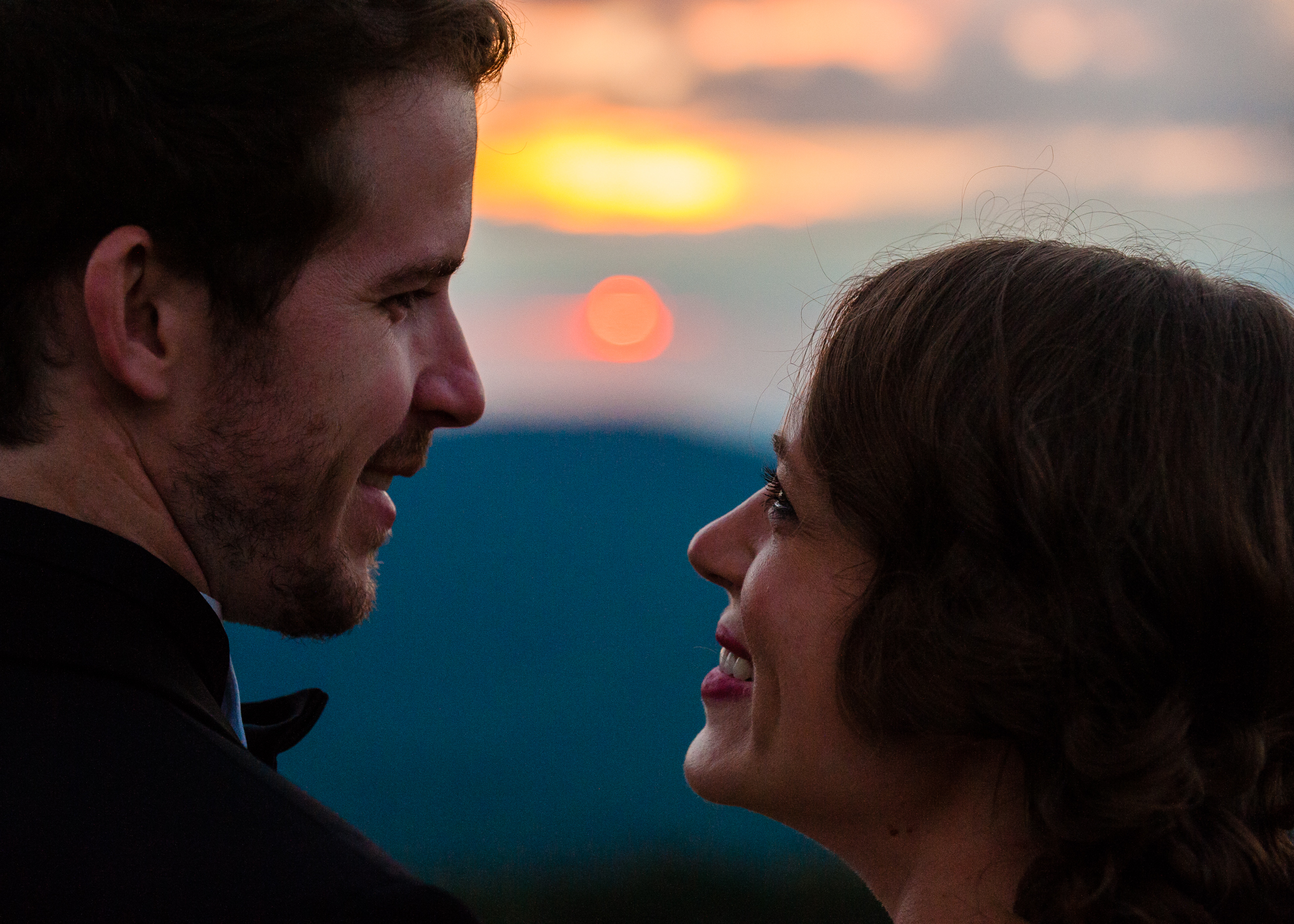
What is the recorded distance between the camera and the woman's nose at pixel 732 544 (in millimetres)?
1807

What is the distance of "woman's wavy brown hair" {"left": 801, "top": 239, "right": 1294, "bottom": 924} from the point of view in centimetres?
144

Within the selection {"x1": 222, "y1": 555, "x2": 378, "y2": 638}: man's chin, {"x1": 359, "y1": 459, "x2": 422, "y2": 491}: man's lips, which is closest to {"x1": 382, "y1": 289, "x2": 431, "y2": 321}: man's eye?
{"x1": 359, "y1": 459, "x2": 422, "y2": 491}: man's lips

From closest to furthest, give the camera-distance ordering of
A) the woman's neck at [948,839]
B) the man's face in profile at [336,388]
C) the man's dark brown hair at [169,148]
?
the woman's neck at [948,839], the man's dark brown hair at [169,148], the man's face in profile at [336,388]

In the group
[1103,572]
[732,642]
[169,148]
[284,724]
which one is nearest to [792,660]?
[732,642]

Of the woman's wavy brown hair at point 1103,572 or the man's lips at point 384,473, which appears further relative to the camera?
the man's lips at point 384,473

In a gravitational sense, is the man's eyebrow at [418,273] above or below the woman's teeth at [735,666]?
above

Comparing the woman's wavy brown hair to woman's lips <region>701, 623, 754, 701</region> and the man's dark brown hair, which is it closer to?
woman's lips <region>701, 623, 754, 701</region>

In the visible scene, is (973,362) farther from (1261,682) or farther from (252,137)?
(252,137)

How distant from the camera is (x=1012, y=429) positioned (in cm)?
151

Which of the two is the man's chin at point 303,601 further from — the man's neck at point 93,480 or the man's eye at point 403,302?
the man's eye at point 403,302

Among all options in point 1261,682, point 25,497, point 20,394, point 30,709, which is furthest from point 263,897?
point 1261,682

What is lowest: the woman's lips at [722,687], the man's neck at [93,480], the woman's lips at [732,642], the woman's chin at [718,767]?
the woman's chin at [718,767]

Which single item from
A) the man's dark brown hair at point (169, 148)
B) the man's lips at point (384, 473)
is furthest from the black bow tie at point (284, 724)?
the man's dark brown hair at point (169, 148)

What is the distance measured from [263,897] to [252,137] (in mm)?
1165
